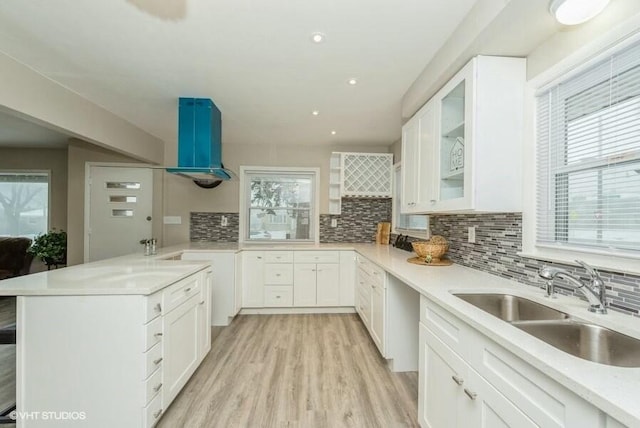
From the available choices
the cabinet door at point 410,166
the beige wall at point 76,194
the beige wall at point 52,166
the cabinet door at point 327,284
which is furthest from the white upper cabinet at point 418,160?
the beige wall at point 52,166

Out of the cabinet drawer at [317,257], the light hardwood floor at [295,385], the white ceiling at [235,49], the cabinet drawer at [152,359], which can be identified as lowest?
the light hardwood floor at [295,385]

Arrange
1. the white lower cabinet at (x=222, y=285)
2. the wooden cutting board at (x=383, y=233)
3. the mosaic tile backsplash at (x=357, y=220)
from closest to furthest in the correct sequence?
the white lower cabinet at (x=222, y=285) < the wooden cutting board at (x=383, y=233) < the mosaic tile backsplash at (x=357, y=220)

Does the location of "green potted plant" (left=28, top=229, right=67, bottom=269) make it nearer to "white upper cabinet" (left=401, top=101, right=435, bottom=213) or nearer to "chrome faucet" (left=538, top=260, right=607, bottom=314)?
"white upper cabinet" (left=401, top=101, right=435, bottom=213)

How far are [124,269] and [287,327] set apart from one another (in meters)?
1.80

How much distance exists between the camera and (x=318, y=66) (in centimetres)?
206

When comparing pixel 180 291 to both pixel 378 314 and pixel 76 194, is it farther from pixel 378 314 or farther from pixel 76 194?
pixel 76 194

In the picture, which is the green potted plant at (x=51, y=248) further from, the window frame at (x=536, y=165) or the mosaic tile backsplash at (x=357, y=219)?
the window frame at (x=536, y=165)

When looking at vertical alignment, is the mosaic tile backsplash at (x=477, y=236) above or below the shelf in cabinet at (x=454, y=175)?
below

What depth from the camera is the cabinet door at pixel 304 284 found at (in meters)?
3.63

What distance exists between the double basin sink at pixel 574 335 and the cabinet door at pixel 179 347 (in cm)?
180

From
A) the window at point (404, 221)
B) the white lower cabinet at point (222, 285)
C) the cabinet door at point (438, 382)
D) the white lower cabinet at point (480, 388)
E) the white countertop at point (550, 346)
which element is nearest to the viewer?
the white countertop at point (550, 346)

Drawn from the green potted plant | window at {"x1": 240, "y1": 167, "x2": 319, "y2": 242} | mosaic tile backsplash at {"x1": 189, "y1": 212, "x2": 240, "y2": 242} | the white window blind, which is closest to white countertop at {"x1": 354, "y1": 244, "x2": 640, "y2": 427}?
the white window blind

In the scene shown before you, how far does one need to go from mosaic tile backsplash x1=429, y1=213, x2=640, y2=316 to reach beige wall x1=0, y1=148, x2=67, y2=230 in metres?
5.72

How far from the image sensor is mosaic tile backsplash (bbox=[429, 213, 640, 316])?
1130 mm
